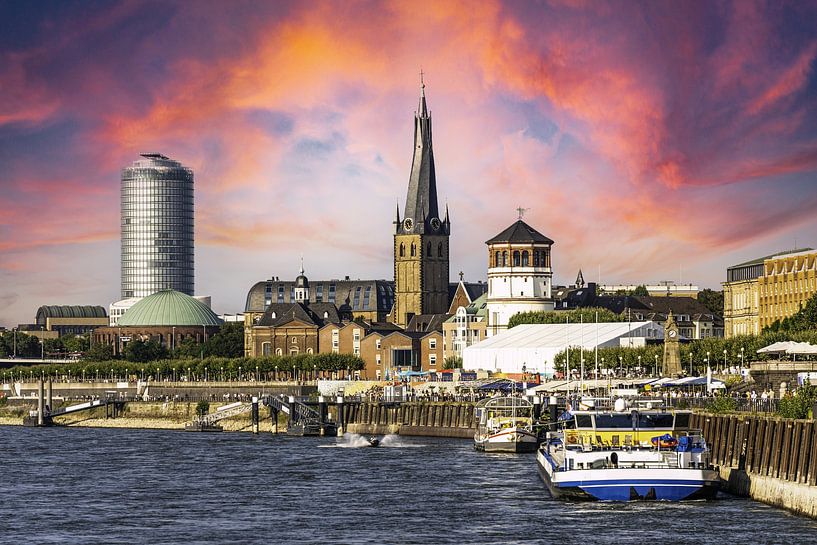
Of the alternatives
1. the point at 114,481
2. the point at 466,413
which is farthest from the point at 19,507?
the point at 466,413

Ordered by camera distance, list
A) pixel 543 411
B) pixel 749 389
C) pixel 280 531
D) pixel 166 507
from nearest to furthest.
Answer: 1. pixel 280 531
2. pixel 166 507
3. pixel 749 389
4. pixel 543 411

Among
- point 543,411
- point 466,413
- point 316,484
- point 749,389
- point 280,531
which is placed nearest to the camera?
point 280,531

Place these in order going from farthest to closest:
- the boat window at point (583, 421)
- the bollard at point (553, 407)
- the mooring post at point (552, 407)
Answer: the mooring post at point (552, 407) → the bollard at point (553, 407) → the boat window at point (583, 421)

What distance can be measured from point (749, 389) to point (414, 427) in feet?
134

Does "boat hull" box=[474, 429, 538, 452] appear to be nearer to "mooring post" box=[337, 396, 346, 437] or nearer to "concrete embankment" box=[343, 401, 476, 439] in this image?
"concrete embankment" box=[343, 401, 476, 439]

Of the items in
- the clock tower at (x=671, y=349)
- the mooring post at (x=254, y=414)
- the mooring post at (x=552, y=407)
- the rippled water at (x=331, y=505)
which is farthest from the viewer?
the mooring post at (x=254, y=414)

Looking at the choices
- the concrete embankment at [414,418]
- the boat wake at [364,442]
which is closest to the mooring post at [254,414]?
the concrete embankment at [414,418]

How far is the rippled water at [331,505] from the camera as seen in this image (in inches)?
3046

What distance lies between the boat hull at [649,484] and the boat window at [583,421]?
138 inches

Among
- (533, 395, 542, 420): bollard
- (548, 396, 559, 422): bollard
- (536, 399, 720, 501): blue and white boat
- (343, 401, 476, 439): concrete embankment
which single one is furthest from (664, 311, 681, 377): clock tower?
(536, 399, 720, 501): blue and white boat

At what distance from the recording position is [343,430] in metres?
168

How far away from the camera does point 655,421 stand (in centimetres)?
8656

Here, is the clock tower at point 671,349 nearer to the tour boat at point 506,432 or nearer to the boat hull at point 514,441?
the tour boat at point 506,432

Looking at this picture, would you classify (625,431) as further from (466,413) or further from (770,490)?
(466,413)
